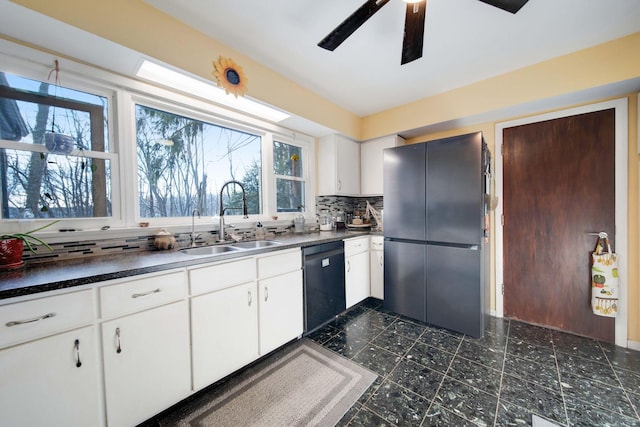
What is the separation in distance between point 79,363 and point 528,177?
3.59 meters

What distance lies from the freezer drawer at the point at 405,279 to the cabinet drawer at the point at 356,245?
0.28 m

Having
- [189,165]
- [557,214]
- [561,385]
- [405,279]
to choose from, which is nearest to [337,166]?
[405,279]

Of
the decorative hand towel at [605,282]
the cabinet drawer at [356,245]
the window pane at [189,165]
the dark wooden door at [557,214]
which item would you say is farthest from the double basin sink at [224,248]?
the decorative hand towel at [605,282]

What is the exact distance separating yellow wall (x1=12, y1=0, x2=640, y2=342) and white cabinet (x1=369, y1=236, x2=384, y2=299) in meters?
1.46

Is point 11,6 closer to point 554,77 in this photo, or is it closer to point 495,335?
point 554,77

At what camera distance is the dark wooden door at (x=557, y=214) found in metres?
2.05

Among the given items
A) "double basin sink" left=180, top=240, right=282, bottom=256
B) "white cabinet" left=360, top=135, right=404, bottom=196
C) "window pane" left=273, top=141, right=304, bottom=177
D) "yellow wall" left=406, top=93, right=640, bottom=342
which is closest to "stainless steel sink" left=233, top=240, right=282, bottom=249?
"double basin sink" left=180, top=240, right=282, bottom=256


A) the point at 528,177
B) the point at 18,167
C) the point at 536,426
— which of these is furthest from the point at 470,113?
the point at 18,167

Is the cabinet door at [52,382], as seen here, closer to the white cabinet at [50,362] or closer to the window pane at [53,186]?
the white cabinet at [50,362]

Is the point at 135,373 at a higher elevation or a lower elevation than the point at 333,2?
lower

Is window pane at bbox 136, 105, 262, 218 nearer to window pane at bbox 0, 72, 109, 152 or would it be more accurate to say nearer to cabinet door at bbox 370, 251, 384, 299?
window pane at bbox 0, 72, 109, 152

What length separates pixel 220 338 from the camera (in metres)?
1.52

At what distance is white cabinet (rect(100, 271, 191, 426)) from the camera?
1.12 metres

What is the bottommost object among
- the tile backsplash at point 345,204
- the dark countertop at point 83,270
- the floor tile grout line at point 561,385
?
the floor tile grout line at point 561,385
